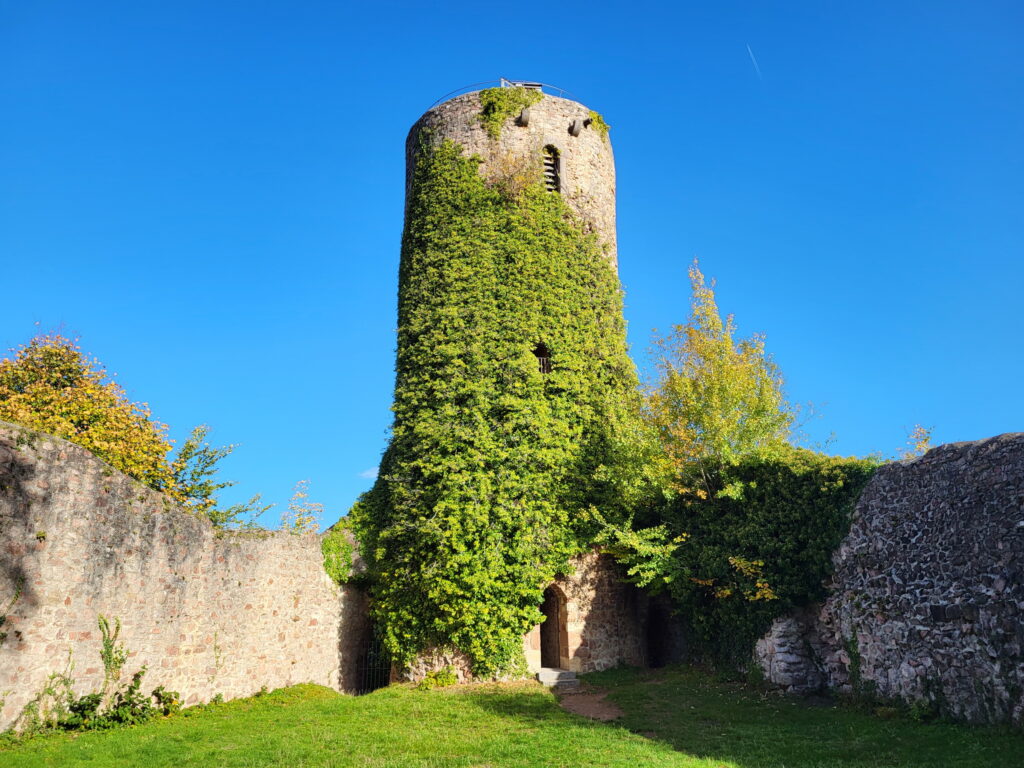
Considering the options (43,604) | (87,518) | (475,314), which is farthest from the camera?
(475,314)

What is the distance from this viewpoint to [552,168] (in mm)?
21812

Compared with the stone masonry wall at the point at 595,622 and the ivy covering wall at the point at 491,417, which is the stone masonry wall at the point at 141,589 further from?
the stone masonry wall at the point at 595,622

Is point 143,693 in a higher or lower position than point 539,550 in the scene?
lower

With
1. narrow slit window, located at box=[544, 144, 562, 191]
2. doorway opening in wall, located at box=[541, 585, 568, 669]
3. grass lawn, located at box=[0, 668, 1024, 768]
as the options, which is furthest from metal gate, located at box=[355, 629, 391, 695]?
narrow slit window, located at box=[544, 144, 562, 191]

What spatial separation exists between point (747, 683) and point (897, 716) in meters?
3.38

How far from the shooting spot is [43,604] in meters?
11.4

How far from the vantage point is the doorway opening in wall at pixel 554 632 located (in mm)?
17984

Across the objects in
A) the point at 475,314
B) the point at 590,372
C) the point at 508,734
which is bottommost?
the point at 508,734

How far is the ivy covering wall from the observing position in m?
16.5

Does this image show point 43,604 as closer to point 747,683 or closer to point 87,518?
point 87,518

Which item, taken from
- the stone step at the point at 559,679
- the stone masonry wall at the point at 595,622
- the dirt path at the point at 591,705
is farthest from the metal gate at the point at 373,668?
the dirt path at the point at 591,705

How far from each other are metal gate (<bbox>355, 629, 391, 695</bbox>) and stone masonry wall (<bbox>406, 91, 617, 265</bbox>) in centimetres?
1237

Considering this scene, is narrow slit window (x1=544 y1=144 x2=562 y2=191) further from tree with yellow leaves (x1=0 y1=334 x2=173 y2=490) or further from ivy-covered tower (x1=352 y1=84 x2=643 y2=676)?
tree with yellow leaves (x1=0 y1=334 x2=173 y2=490)

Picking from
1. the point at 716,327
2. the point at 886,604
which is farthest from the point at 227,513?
the point at 886,604
